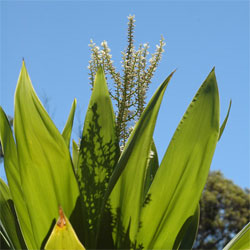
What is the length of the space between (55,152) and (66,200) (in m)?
0.13

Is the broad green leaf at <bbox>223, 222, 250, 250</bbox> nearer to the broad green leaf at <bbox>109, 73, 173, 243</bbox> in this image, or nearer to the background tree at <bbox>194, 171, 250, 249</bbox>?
the broad green leaf at <bbox>109, 73, 173, 243</bbox>

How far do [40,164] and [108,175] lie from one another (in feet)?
0.62

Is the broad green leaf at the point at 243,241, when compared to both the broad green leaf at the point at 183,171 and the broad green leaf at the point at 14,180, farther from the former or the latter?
the broad green leaf at the point at 14,180

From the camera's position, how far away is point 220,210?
55.2 ft

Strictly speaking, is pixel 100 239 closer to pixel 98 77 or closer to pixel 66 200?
pixel 66 200

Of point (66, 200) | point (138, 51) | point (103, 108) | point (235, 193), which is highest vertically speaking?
point (235, 193)

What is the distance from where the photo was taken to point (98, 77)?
1.11 m

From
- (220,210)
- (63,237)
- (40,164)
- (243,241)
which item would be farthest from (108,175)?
(220,210)

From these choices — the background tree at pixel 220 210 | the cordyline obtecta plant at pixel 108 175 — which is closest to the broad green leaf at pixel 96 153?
the cordyline obtecta plant at pixel 108 175

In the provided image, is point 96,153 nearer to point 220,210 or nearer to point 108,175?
point 108,175

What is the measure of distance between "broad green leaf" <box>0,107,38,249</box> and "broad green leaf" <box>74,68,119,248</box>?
156 mm

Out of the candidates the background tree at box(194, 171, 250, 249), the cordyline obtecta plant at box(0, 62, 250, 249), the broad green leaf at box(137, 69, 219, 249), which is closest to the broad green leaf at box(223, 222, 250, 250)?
the cordyline obtecta plant at box(0, 62, 250, 249)

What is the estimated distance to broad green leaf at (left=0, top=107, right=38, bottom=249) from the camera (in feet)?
3.62

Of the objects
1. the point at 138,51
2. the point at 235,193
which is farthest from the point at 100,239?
the point at 235,193
